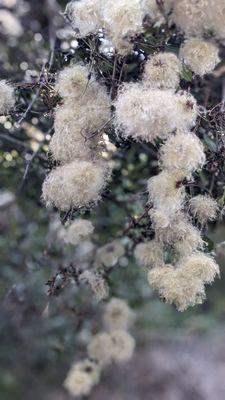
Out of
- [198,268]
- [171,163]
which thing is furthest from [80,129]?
[198,268]

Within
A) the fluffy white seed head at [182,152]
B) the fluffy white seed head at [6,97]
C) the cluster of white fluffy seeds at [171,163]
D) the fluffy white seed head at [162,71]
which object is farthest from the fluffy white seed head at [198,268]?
the fluffy white seed head at [6,97]

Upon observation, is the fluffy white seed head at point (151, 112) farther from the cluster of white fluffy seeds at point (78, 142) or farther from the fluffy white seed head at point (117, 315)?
the fluffy white seed head at point (117, 315)

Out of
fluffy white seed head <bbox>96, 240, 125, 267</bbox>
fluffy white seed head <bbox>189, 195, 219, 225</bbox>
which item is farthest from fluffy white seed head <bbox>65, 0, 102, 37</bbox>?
fluffy white seed head <bbox>96, 240, 125, 267</bbox>

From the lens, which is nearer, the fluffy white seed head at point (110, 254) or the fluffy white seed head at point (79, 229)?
the fluffy white seed head at point (79, 229)

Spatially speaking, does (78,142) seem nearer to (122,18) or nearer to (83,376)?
(122,18)

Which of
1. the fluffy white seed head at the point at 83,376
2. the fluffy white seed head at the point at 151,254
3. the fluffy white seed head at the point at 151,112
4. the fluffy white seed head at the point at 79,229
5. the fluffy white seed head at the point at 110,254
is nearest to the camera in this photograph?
the fluffy white seed head at the point at 151,112

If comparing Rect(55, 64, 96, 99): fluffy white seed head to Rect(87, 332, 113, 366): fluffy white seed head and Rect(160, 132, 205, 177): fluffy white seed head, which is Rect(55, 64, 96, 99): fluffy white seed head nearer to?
Rect(160, 132, 205, 177): fluffy white seed head
